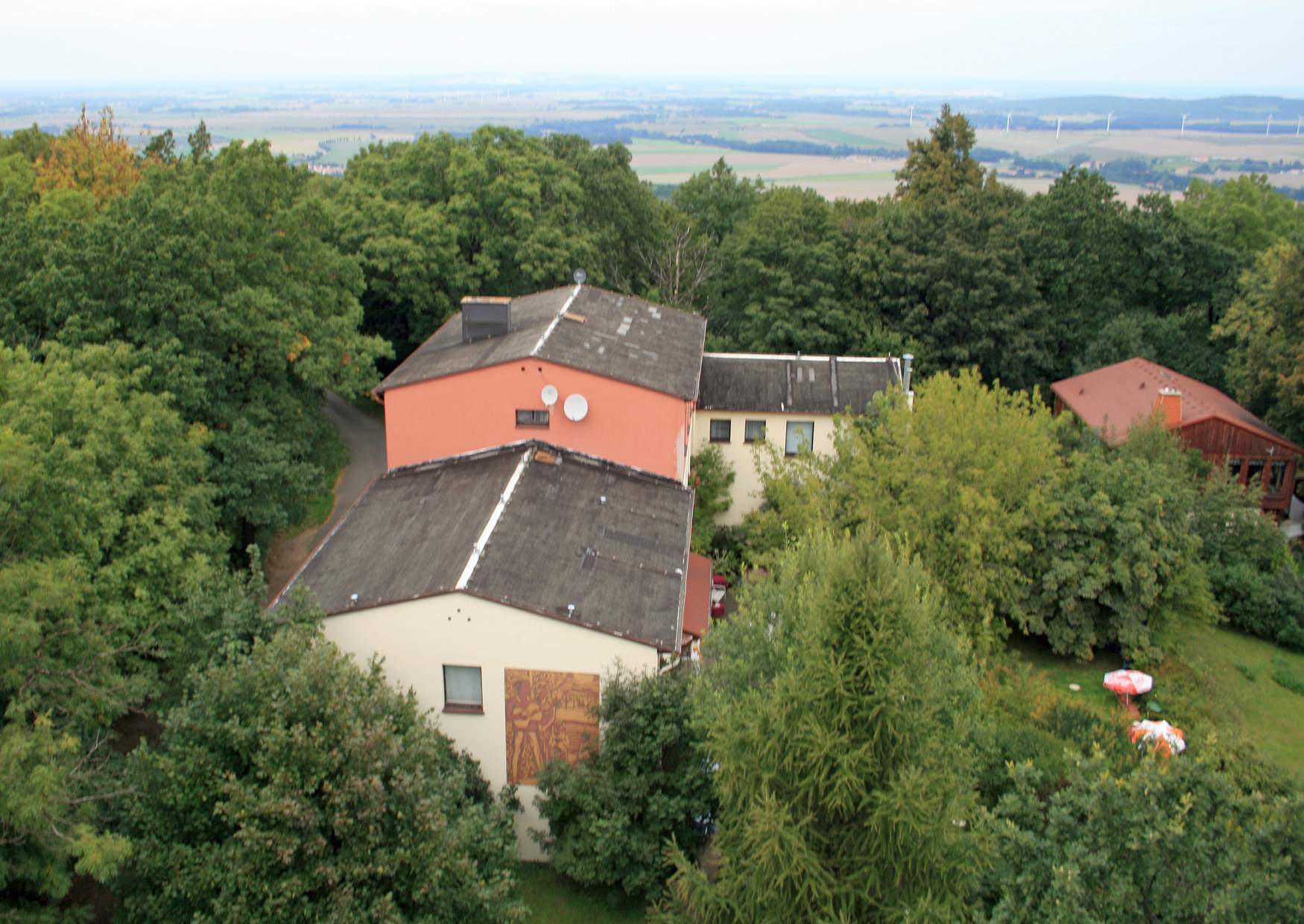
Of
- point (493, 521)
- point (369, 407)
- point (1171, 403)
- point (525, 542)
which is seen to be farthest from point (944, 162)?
point (525, 542)

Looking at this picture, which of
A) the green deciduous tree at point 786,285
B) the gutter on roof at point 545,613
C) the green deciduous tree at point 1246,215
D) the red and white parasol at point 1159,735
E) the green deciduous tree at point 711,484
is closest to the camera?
the gutter on roof at point 545,613

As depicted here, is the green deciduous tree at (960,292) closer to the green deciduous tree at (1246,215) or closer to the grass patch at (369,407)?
the green deciduous tree at (1246,215)

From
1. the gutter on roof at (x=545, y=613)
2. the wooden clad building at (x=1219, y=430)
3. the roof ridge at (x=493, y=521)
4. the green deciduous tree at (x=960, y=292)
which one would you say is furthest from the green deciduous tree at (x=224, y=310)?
the wooden clad building at (x=1219, y=430)

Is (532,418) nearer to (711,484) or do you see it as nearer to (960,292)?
(711,484)

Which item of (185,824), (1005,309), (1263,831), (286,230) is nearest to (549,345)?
(286,230)

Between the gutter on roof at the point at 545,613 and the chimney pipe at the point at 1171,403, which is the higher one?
the gutter on roof at the point at 545,613

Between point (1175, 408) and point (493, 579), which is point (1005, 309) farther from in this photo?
point (493, 579)

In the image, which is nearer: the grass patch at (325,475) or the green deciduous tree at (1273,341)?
the grass patch at (325,475)
